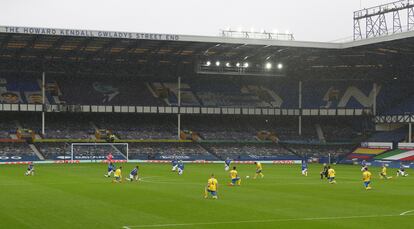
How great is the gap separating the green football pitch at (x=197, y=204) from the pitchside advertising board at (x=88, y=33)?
82.8 feet

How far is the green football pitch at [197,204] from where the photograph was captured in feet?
94.5

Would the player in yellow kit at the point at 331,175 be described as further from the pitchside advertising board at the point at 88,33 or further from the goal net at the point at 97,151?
the goal net at the point at 97,151

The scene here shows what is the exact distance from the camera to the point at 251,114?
103 metres

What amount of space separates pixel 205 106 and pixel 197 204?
217 ft

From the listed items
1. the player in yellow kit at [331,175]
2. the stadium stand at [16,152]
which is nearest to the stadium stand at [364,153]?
the player in yellow kit at [331,175]

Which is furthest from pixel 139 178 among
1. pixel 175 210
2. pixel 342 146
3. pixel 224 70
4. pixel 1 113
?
pixel 342 146

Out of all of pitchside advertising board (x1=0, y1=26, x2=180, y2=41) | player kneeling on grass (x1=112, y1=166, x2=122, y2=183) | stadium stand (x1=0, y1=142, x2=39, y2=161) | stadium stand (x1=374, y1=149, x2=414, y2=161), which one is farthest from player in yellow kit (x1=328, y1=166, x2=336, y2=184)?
stadium stand (x1=0, y1=142, x2=39, y2=161)

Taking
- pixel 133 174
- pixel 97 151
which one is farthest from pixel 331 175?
pixel 97 151

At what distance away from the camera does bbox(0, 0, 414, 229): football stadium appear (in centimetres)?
7569

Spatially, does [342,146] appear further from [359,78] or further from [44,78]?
[44,78]

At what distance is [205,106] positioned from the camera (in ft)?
334

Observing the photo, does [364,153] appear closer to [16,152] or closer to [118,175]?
[16,152]

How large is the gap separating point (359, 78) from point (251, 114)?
18605 millimetres

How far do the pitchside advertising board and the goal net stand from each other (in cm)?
1816
